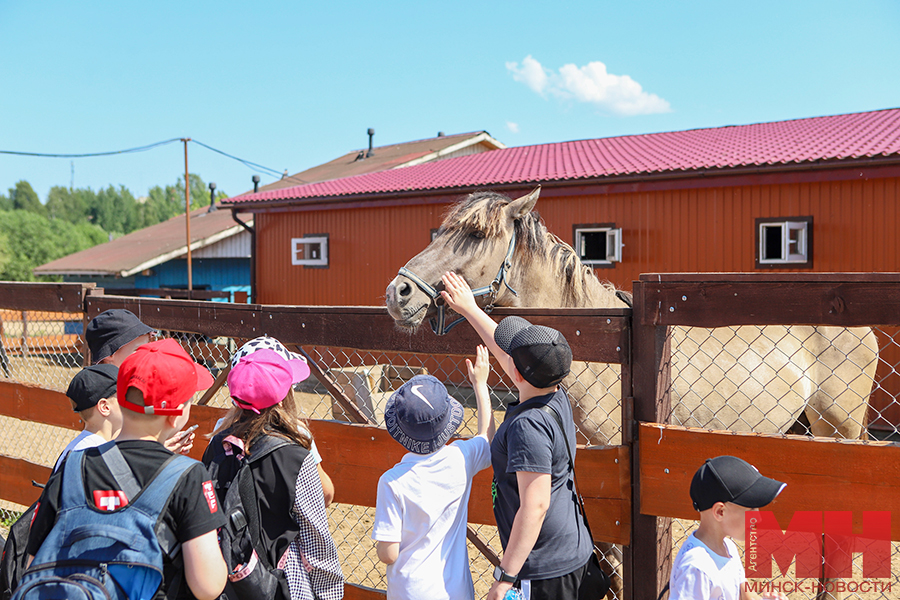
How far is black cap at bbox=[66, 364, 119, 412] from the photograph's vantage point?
93.0 inches

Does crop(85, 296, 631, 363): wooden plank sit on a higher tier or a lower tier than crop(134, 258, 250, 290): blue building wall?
lower

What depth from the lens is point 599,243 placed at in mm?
11156

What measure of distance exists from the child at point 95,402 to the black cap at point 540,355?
60.1 inches

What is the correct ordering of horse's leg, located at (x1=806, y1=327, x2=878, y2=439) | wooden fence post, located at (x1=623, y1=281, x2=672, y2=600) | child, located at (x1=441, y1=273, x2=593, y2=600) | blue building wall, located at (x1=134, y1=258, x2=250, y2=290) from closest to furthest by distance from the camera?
child, located at (x1=441, y1=273, x2=593, y2=600)
wooden fence post, located at (x1=623, y1=281, x2=672, y2=600)
horse's leg, located at (x1=806, y1=327, x2=878, y2=439)
blue building wall, located at (x1=134, y1=258, x2=250, y2=290)

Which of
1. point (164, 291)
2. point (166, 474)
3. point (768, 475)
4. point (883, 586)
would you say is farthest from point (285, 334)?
point (164, 291)

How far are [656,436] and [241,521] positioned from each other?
1408 millimetres

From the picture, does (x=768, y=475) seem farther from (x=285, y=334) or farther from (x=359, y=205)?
(x=359, y=205)

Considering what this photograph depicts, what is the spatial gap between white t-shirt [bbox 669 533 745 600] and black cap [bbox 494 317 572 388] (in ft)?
2.02

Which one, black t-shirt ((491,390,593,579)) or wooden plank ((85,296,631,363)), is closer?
black t-shirt ((491,390,593,579))

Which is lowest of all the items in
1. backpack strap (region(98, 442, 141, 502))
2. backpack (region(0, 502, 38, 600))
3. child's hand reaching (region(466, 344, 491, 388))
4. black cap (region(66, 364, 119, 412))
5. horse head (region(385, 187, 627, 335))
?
backpack (region(0, 502, 38, 600))

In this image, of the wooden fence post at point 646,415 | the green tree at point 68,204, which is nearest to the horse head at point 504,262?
the wooden fence post at point 646,415

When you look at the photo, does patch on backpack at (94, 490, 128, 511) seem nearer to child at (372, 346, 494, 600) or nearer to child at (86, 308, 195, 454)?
A: child at (372, 346, 494, 600)

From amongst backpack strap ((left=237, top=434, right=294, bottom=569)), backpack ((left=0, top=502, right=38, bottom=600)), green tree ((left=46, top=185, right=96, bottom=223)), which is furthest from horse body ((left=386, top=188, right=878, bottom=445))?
green tree ((left=46, top=185, right=96, bottom=223))

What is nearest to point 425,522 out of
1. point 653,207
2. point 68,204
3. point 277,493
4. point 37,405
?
point 277,493
